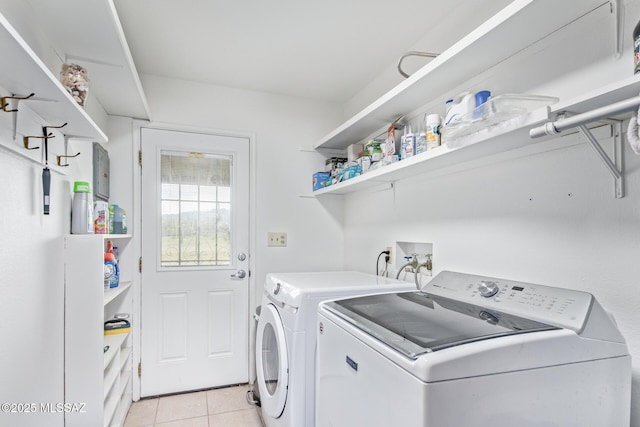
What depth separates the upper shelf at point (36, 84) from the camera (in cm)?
80

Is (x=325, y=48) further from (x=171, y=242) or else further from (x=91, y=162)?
(x=171, y=242)

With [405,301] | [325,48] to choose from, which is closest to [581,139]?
[405,301]

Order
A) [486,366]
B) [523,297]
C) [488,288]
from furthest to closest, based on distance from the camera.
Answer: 1. [488,288]
2. [523,297]
3. [486,366]

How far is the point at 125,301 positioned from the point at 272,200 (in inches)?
50.1

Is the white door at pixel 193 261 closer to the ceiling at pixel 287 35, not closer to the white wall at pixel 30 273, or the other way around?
the ceiling at pixel 287 35

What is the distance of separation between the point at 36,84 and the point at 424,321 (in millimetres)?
1417

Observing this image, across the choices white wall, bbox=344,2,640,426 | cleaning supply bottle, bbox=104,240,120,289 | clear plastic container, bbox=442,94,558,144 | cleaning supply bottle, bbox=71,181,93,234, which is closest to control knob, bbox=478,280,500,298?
white wall, bbox=344,2,640,426

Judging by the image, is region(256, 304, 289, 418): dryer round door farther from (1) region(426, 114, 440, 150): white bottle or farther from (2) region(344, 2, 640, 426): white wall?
(1) region(426, 114, 440, 150): white bottle

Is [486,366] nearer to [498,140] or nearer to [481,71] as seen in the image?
[498,140]

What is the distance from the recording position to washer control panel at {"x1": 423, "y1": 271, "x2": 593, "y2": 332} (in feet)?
3.18

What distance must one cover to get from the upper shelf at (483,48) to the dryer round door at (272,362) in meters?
1.31

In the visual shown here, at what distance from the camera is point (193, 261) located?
98.3 inches

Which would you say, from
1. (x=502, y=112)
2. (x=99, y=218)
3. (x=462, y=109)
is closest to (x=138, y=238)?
(x=99, y=218)

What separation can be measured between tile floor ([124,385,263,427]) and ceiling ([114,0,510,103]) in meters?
2.33
